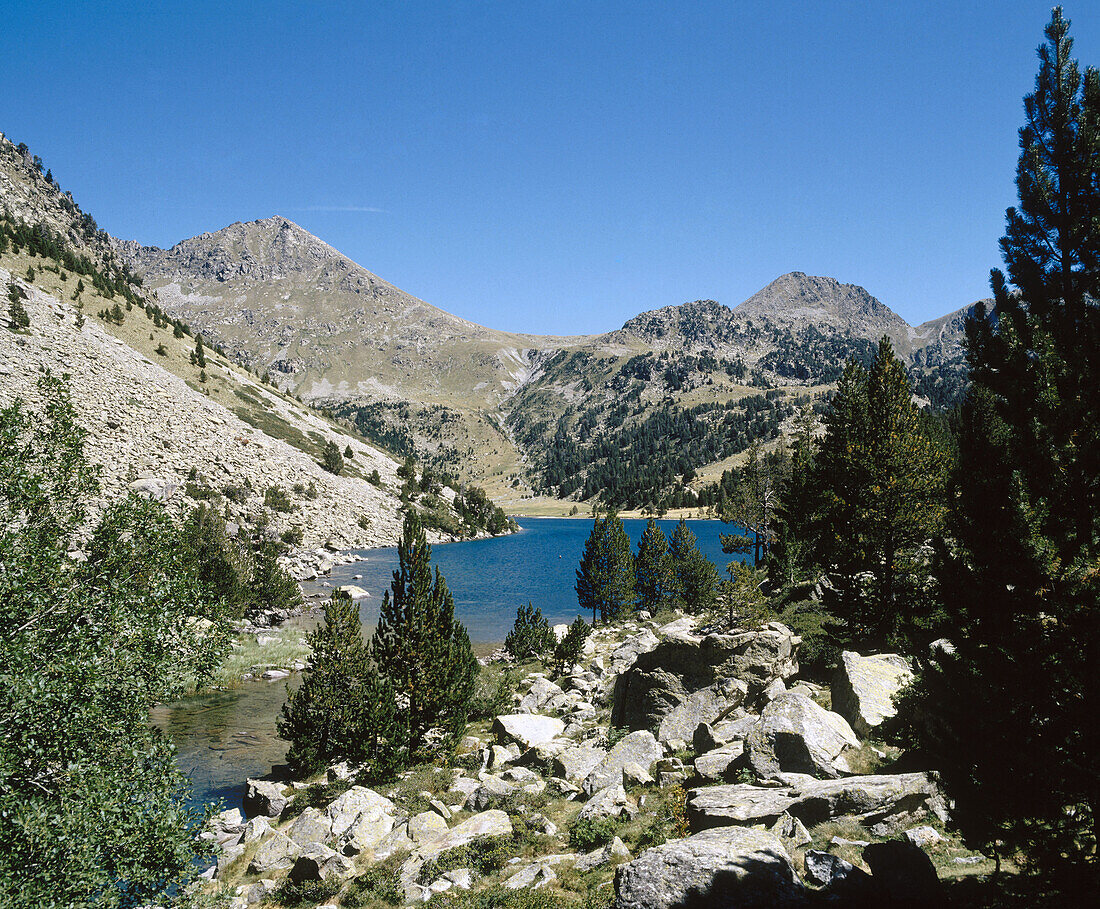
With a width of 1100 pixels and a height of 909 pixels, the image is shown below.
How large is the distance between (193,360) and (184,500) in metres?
45.0

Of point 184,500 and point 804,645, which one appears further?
point 184,500

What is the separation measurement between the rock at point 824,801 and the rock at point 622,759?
4.83 m

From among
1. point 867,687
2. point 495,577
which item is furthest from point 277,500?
point 867,687

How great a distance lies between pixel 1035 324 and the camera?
9539 mm

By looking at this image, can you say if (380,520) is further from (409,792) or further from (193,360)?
(409,792)

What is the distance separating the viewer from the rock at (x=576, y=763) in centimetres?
2002

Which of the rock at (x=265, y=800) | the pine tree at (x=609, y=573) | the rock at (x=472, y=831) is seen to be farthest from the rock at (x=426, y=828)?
the pine tree at (x=609, y=573)

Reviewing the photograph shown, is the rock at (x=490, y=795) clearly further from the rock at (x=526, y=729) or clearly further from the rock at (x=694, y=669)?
the rock at (x=694, y=669)

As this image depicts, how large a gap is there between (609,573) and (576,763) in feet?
122

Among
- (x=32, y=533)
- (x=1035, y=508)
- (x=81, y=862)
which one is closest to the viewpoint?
(x=1035, y=508)

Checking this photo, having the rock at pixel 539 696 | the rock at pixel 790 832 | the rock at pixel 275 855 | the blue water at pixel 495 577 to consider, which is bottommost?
the blue water at pixel 495 577

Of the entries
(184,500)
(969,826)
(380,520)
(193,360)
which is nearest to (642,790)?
(969,826)

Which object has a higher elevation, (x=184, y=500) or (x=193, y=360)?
(x=193, y=360)

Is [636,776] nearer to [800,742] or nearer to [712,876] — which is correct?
[800,742]
